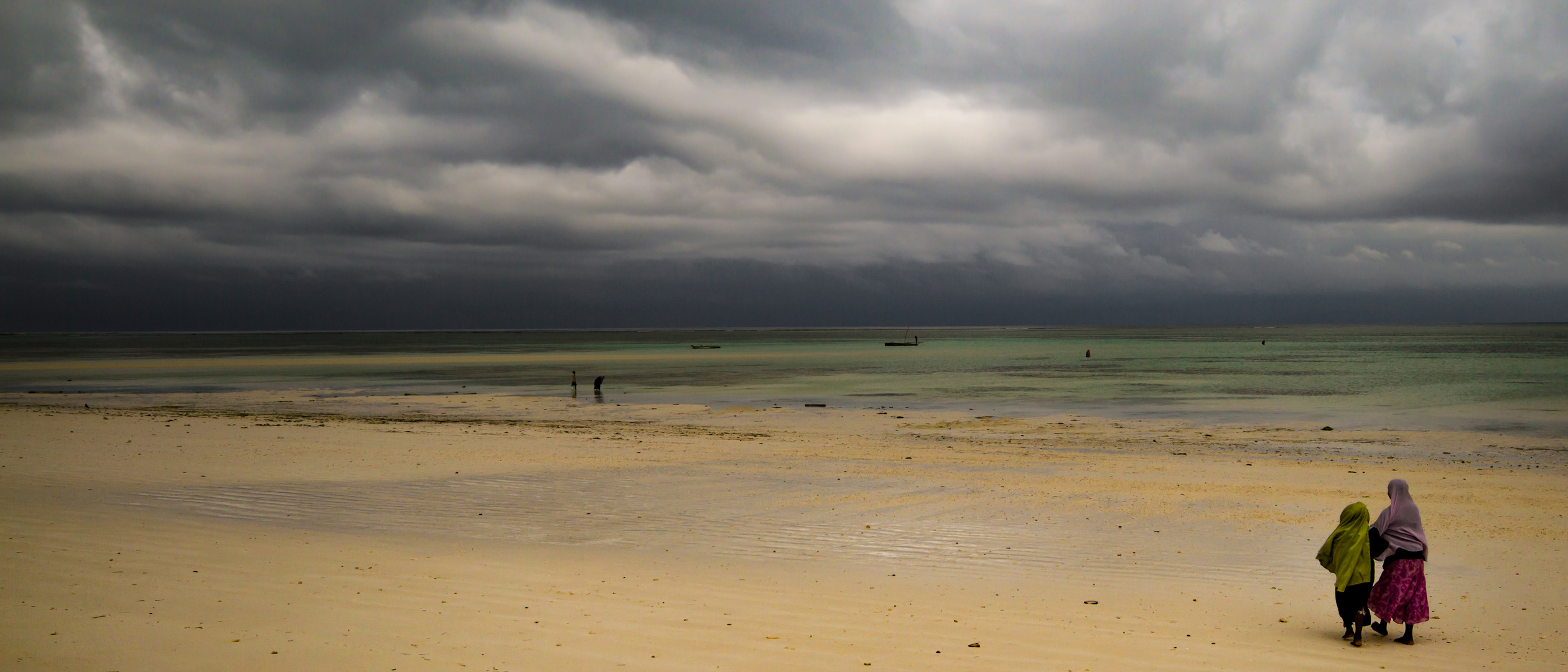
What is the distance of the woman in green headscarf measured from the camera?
6.72 m

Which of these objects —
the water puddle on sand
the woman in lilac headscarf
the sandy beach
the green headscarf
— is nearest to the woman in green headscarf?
the green headscarf

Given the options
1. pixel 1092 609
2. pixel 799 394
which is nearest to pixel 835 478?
pixel 1092 609

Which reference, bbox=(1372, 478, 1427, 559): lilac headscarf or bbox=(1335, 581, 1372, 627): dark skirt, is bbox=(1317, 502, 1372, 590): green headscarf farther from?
bbox=(1372, 478, 1427, 559): lilac headscarf

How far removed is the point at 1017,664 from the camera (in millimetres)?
6223

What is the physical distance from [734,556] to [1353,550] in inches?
228

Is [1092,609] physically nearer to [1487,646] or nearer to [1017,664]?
[1017,664]

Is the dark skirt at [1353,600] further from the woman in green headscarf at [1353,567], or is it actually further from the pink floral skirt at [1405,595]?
the pink floral skirt at [1405,595]

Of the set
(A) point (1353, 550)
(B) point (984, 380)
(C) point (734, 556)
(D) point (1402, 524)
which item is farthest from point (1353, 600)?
(B) point (984, 380)

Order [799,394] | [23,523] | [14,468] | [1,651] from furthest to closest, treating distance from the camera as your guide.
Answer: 1. [799,394]
2. [14,468]
3. [23,523]
4. [1,651]

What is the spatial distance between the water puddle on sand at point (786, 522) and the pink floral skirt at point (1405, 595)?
83.5 inches

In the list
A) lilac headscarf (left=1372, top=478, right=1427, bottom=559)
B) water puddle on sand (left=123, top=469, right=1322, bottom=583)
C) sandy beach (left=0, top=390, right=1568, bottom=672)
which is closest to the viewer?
sandy beach (left=0, top=390, right=1568, bottom=672)

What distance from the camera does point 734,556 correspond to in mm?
9781

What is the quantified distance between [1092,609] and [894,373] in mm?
51453

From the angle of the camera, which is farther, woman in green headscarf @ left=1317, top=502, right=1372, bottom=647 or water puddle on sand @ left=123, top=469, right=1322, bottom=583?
water puddle on sand @ left=123, top=469, right=1322, bottom=583
